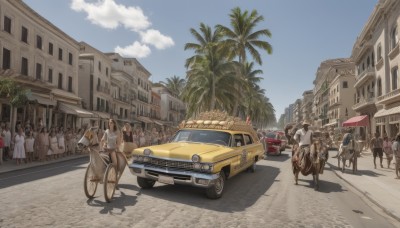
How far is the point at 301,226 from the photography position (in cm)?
532

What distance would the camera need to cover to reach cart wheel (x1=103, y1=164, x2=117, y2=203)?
636cm

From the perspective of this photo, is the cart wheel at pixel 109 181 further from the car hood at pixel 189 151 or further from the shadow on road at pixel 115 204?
the car hood at pixel 189 151

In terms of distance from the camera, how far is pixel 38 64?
2691 cm

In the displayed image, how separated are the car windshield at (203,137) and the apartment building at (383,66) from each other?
16.7 meters

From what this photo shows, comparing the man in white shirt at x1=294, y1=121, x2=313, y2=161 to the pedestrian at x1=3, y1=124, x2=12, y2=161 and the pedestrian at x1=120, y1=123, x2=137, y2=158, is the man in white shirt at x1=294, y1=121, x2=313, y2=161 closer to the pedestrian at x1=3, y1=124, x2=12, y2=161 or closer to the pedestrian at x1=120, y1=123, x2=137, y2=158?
the pedestrian at x1=120, y1=123, x2=137, y2=158

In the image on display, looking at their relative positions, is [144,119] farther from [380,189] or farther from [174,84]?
[380,189]

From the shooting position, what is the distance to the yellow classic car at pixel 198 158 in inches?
263

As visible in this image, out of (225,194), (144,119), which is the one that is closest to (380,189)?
(225,194)

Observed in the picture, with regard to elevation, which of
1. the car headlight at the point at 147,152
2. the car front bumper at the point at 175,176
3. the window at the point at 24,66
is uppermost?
the window at the point at 24,66

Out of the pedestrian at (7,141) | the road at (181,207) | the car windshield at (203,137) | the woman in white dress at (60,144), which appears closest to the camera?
the road at (181,207)

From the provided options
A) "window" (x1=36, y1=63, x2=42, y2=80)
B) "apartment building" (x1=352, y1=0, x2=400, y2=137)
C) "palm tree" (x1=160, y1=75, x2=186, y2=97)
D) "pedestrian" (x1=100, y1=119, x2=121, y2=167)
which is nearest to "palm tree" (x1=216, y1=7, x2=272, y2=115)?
"apartment building" (x1=352, y1=0, x2=400, y2=137)

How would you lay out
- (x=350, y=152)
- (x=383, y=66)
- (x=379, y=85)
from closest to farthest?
(x=350, y=152) < (x=383, y=66) < (x=379, y=85)

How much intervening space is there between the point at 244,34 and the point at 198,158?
92.0 ft

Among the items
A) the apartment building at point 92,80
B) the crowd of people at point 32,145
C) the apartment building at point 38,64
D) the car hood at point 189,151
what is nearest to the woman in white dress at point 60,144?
the crowd of people at point 32,145
